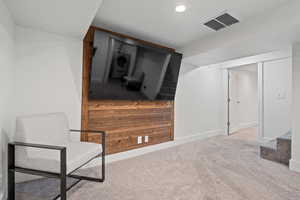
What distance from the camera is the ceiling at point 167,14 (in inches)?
77.8

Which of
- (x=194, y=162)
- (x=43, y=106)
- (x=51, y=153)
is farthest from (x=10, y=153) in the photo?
(x=194, y=162)

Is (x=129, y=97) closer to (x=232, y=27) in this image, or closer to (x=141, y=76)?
(x=141, y=76)

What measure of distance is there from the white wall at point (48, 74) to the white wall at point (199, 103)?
226 centimetres

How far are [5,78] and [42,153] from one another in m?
0.83

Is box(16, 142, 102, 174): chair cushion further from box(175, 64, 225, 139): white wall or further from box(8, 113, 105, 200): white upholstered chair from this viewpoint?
box(175, 64, 225, 139): white wall

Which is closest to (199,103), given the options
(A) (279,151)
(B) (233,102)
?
(B) (233,102)

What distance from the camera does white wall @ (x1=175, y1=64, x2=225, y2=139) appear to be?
382 cm

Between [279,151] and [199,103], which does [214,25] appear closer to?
[199,103]

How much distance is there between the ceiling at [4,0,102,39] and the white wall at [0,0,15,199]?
115 mm

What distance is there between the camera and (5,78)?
5.10 ft

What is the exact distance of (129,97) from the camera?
111 inches

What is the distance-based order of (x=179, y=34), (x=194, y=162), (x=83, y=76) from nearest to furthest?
1. (x=83, y=76)
2. (x=194, y=162)
3. (x=179, y=34)

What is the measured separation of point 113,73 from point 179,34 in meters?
1.41

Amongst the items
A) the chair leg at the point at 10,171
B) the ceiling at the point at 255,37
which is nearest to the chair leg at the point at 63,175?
the chair leg at the point at 10,171
